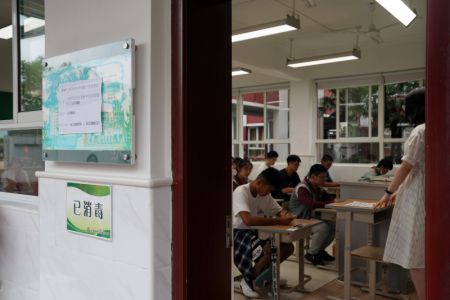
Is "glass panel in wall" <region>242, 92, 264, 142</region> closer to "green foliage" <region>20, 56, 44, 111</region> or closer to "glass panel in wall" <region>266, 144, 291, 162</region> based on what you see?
"glass panel in wall" <region>266, 144, 291, 162</region>

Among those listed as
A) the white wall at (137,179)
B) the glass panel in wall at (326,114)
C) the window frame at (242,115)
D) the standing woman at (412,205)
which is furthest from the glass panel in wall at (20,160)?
the glass panel in wall at (326,114)

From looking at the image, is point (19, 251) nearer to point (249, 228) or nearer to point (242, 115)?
point (249, 228)

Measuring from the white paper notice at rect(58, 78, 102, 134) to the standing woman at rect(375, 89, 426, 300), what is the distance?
1.58 meters

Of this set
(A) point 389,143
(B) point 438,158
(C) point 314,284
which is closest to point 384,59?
(A) point 389,143

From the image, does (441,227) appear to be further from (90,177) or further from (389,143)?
(389,143)

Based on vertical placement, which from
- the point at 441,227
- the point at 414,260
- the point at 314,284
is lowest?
the point at 314,284

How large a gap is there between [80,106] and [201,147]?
52cm

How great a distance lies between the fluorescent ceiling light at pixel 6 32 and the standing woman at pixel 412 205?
2311 mm

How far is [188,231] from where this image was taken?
55.1 inches

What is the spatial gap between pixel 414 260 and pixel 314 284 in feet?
5.97

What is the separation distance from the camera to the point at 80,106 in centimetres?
157

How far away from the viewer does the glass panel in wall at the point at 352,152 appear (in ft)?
23.2

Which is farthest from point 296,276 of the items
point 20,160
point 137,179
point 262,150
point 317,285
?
point 262,150

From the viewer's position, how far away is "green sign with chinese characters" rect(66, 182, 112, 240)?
1.50 meters
